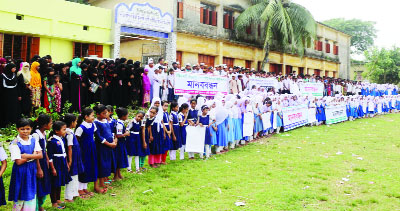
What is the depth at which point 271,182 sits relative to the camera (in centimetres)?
613

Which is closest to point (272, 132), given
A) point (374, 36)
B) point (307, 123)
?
point (307, 123)

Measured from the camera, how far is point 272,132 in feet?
40.7

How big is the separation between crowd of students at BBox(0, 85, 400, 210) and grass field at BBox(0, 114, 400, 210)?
0.37m

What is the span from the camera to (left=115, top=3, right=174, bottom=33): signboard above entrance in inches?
575

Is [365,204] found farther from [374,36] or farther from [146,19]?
[374,36]

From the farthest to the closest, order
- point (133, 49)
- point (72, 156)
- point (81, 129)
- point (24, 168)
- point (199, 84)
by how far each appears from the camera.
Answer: point (133, 49) < point (199, 84) < point (81, 129) < point (72, 156) < point (24, 168)

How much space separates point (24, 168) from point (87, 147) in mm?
1215

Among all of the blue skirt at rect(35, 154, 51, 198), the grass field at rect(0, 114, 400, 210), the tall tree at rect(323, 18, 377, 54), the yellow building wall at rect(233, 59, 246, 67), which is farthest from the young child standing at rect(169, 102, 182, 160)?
the tall tree at rect(323, 18, 377, 54)

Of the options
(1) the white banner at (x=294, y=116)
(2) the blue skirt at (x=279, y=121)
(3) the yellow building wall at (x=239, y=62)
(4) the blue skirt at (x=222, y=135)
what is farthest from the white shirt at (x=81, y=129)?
(3) the yellow building wall at (x=239, y=62)

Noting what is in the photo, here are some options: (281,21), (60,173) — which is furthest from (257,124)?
(281,21)

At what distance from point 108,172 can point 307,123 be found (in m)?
10.8

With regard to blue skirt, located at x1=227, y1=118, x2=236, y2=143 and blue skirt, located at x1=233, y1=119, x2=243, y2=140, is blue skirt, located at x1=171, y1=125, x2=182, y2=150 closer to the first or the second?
blue skirt, located at x1=227, y1=118, x2=236, y2=143

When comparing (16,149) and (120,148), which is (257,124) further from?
(16,149)

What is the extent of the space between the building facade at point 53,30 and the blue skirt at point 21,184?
9.99m
